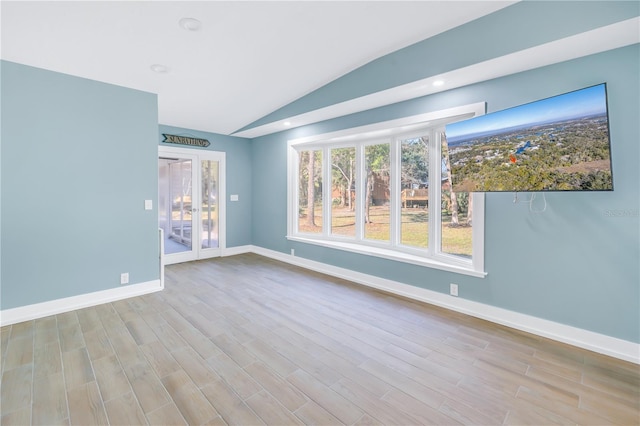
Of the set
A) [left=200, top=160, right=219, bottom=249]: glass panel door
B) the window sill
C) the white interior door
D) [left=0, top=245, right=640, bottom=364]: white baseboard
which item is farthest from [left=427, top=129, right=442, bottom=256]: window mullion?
[left=200, top=160, right=219, bottom=249]: glass panel door

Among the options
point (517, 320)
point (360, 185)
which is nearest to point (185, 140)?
point (360, 185)

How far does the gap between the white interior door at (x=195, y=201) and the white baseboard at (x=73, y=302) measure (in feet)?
5.53

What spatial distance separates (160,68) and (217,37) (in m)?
0.93

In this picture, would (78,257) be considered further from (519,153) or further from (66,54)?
(519,153)

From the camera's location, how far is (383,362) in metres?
2.34

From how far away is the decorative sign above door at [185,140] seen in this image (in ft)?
17.3

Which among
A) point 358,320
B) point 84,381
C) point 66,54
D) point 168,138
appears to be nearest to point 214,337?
point 84,381

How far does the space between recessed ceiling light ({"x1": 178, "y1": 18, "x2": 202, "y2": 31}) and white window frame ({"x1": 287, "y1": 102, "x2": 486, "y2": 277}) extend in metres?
2.38

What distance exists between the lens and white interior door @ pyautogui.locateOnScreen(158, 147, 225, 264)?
5.74 meters

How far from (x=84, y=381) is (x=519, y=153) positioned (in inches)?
149

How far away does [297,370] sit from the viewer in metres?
Result: 2.23

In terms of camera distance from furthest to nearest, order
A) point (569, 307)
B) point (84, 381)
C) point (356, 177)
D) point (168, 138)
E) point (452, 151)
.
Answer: point (168, 138)
point (356, 177)
point (452, 151)
point (569, 307)
point (84, 381)

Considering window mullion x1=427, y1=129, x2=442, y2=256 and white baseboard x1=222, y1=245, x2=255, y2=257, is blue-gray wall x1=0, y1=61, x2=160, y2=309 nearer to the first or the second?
white baseboard x1=222, y1=245, x2=255, y2=257

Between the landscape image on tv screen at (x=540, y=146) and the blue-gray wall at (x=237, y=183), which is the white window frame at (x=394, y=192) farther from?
the blue-gray wall at (x=237, y=183)
